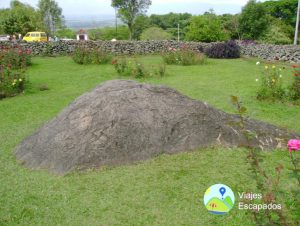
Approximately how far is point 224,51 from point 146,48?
475 centimetres

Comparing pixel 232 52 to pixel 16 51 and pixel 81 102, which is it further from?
pixel 81 102

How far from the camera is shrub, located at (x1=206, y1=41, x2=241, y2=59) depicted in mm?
18531

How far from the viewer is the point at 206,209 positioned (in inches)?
142

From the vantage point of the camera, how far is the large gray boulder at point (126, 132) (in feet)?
15.5

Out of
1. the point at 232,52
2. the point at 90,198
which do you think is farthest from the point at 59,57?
the point at 90,198

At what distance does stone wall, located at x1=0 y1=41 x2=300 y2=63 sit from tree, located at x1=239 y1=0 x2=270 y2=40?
29.5 feet

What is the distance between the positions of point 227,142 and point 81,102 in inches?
89.4

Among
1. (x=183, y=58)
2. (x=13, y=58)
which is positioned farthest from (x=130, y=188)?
(x=183, y=58)

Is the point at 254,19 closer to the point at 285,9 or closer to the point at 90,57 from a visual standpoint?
the point at 90,57

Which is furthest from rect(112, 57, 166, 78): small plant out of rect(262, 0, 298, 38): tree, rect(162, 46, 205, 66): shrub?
rect(262, 0, 298, 38): tree

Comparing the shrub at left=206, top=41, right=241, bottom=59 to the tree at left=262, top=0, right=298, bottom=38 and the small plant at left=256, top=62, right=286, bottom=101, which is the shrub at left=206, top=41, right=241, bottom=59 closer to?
the small plant at left=256, top=62, right=286, bottom=101

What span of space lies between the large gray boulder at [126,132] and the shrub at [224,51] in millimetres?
13357

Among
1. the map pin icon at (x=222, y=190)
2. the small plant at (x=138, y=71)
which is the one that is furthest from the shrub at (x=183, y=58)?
the map pin icon at (x=222, y=190)

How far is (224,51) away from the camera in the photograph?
18.5 meters
